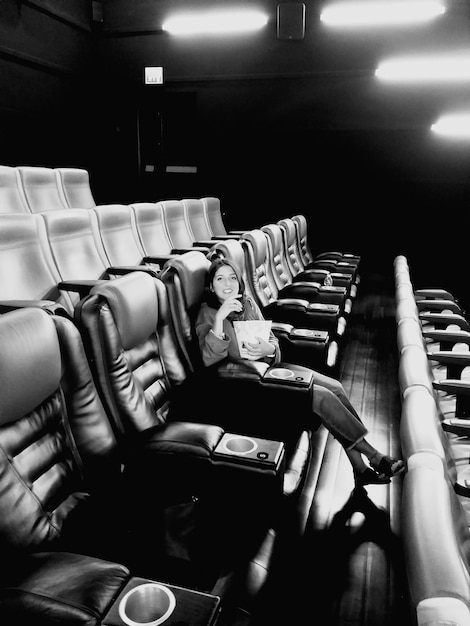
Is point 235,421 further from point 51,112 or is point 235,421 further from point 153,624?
point 51,112

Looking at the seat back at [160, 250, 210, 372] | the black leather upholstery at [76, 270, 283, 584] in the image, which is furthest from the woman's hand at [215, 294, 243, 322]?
the black leather upholstery at [76, 270, 283, 584]

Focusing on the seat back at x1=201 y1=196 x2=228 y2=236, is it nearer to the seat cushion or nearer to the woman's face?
the woman's face

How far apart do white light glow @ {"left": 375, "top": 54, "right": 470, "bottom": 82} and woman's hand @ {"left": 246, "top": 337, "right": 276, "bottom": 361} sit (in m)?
3.68

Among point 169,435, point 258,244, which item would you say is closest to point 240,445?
point 169,435

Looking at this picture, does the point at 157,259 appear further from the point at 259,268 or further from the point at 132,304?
the point at 132,304

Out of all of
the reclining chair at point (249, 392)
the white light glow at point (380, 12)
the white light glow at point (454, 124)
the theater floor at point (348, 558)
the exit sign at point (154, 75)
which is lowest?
the theater floor at point (348, 558)

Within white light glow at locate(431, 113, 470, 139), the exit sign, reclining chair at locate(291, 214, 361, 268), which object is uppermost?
the exit sign

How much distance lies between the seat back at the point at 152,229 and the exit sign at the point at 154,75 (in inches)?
86.9

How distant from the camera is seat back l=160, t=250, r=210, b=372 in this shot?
157 cm

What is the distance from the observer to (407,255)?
4.71m

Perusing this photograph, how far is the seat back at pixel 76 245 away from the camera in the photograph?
236cm

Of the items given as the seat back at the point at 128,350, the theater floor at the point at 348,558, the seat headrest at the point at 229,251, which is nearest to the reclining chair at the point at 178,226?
the seat headrest at the point at 229,251

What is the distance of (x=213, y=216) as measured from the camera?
177 inches

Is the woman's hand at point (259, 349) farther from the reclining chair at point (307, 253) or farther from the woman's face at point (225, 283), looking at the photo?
the reclining chair at point (307, 253)
